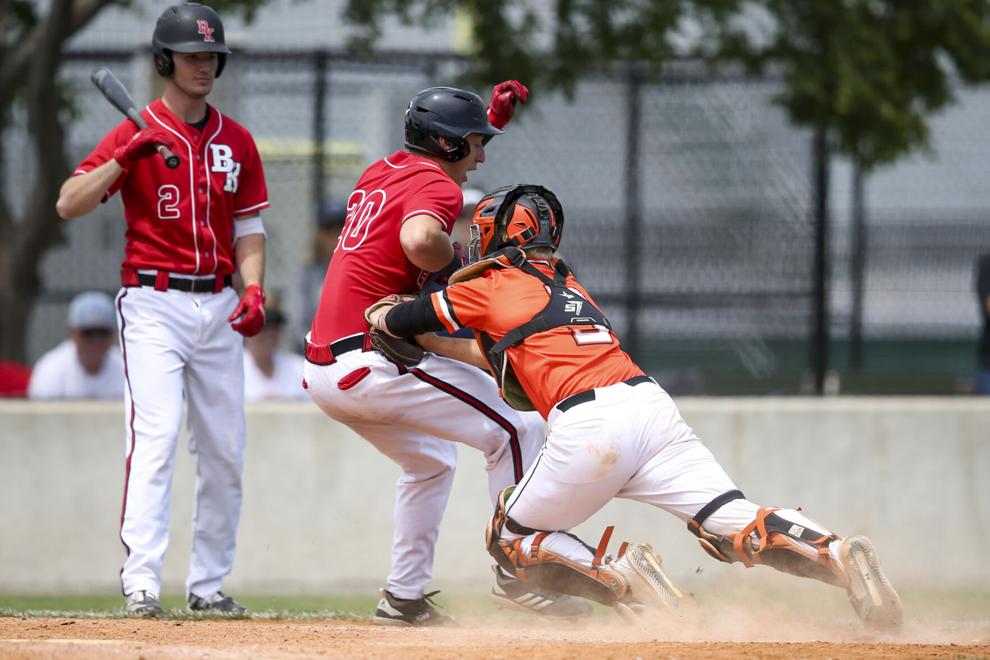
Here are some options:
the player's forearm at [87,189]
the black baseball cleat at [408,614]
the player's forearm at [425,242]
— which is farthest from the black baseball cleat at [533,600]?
the player's forearm at [87,189]

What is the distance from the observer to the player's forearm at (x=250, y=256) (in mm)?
6055

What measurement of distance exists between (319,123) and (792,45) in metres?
3.48

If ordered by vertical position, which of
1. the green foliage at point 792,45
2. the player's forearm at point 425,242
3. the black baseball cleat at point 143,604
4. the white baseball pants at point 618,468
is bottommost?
the black baseball cleat at point 143,604

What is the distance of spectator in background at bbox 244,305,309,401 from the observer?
8.83 m

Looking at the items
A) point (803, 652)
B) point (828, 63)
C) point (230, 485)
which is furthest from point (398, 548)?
point (828, 63)

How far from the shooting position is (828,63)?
9.97 metres

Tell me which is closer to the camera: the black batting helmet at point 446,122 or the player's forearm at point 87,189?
the black batting helmet at point 446,122

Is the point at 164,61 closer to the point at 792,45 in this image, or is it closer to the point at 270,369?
the point at 270,369

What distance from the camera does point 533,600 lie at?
17.8 ft

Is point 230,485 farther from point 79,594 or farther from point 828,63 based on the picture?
point 828,63

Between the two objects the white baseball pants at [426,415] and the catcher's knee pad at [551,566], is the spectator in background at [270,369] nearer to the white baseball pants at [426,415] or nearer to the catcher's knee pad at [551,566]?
the white baseball pants at [426,415]

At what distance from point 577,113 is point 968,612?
187 inches

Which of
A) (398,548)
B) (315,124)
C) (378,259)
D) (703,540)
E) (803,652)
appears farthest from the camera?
A: (315,124)

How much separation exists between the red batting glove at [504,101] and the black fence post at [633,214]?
12.9ft
